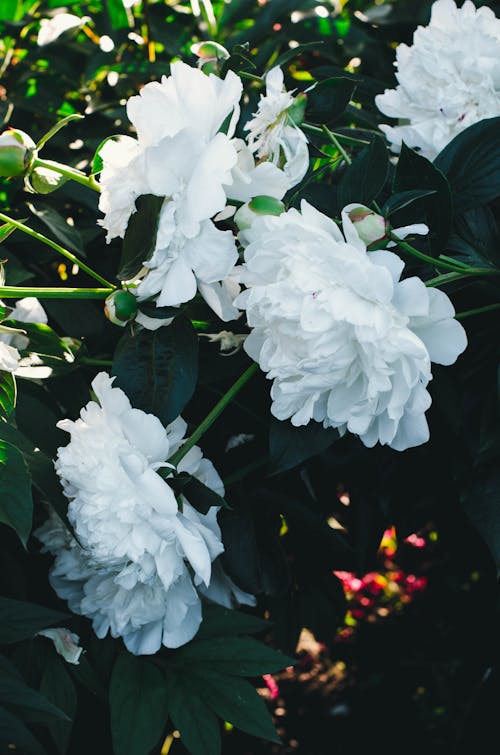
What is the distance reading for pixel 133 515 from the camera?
0.67m

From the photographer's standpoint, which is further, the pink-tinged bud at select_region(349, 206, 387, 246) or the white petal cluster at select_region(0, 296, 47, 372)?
the white petal cluster at select_region(0, 296, 47, 372)

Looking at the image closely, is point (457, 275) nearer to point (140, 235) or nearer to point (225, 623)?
point (140, 235)

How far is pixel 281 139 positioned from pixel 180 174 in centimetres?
14

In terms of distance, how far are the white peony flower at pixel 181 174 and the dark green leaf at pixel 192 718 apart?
38 centimetres

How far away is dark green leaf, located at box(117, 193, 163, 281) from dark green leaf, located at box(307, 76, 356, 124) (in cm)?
31

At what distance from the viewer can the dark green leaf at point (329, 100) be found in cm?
85

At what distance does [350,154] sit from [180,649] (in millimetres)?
546

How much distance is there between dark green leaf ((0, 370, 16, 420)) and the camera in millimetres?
707

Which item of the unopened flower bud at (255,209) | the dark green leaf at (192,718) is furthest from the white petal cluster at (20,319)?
the dark green leaf at (192,718)

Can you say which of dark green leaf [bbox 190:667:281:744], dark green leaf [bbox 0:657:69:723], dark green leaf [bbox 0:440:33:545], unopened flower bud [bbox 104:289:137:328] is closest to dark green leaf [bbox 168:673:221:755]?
dark green leaf [bbox 190:667:281:744]

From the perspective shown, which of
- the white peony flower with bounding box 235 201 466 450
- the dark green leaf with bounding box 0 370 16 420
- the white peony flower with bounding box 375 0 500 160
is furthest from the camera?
the white peony flower with bounding box 375 0 500 160

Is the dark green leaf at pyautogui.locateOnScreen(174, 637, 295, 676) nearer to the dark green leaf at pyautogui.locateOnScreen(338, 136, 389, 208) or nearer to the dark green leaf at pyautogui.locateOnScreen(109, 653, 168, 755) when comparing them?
the dark green leaf at pyautogui.locateOnScreen(109, 653, 168, 755)

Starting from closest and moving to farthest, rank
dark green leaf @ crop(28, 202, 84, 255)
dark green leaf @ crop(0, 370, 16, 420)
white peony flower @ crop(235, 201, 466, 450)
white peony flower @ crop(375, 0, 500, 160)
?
white peony flower @ crop(235, 201, 466, 450), dark green leaf @ crop(0, 370, 16, 420), white peony flower @ crop(375, 0, 500, 160), dark green leaf @ crop(28, 202, 84, 255)

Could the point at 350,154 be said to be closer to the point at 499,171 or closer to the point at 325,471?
the point at 499,171
